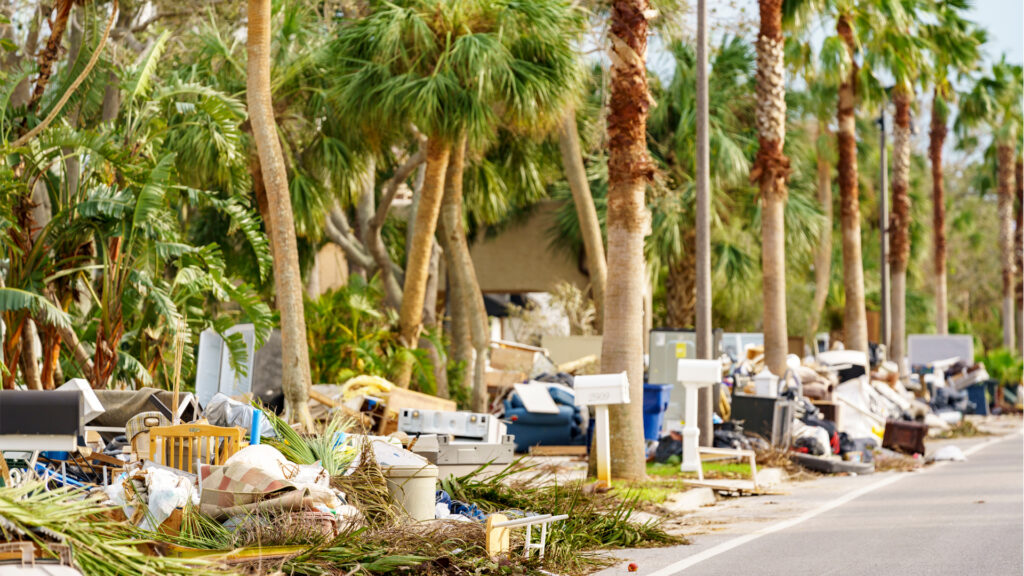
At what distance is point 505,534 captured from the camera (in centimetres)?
823

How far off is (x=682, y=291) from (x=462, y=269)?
9.84 m

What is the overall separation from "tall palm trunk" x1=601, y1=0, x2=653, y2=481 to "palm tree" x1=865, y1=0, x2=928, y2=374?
49.2 feet

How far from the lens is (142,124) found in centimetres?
1552

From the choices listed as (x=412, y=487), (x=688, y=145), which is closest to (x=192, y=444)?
(x=412, y=487)

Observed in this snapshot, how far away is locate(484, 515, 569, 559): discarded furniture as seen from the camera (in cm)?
Answer: 796

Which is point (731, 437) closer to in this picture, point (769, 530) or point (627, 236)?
point (627, 236)

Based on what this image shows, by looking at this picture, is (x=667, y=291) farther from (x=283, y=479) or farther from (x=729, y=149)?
(x=283, y=479)

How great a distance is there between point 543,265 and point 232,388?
693 inches

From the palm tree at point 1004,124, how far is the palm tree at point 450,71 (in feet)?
78.9

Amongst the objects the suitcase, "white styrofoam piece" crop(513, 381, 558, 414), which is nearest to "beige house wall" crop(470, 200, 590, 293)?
the suitcase

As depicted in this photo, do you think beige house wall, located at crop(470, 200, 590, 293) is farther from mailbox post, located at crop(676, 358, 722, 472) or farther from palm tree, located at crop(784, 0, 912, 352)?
mailbox post, located at crop(676, 358, 722, 472)

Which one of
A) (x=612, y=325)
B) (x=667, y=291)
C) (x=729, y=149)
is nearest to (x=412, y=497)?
(x=612, y=325)

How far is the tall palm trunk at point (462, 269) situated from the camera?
771 inches

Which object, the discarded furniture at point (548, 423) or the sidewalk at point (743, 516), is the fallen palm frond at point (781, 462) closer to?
the sidewalk at point (743, 516)
